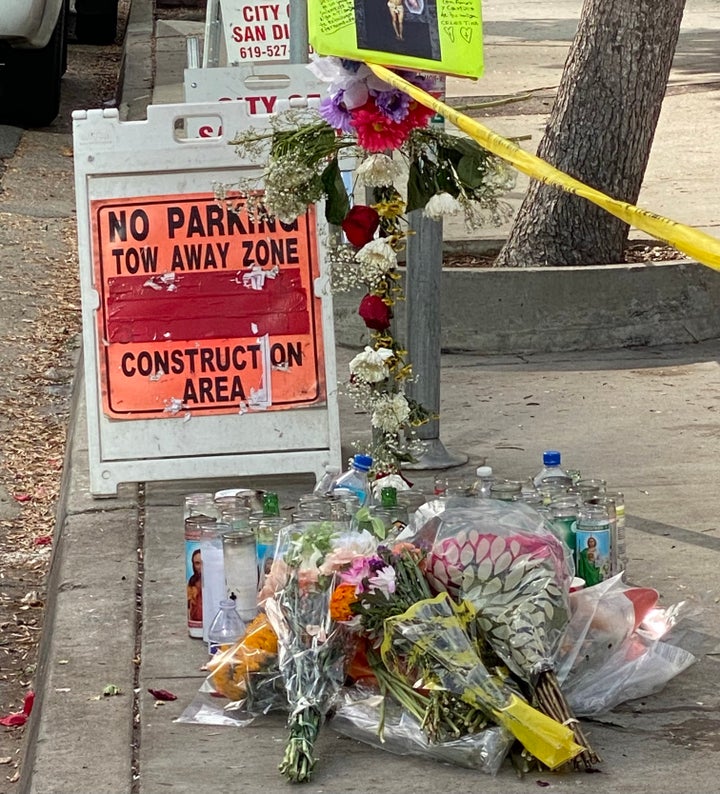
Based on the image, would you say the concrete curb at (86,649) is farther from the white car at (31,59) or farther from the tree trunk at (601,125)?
the white car at (31,59)

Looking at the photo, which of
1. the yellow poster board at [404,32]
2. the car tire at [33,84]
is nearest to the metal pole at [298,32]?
the yellow poster board at [404,32]

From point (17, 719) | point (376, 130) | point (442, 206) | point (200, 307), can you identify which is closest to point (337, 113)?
point (376, 130)

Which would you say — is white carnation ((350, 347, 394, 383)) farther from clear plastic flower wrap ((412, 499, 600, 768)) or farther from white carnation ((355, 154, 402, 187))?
clear plastic flower wrap ((412, 499, 600, 768))

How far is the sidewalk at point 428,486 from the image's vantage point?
3.50 metres

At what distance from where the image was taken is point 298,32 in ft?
25.0

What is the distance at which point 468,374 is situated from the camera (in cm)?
682

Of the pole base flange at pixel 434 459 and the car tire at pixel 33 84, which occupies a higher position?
the car tire at pixel 33 84

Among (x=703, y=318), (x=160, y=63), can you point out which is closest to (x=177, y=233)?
(x=703, y=318)

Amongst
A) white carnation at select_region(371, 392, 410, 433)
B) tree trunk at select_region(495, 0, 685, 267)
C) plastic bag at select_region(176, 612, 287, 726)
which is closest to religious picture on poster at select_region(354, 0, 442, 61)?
white carnation at select_region(371, 392, 410, 433)

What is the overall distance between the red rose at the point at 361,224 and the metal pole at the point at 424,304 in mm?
809

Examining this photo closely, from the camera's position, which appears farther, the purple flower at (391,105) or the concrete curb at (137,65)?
the concrete curb at (137,65)

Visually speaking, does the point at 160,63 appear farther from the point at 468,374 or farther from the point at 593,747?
the point at 593,747

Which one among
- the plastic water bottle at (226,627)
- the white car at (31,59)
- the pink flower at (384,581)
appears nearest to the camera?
the pink flower at (384,581)

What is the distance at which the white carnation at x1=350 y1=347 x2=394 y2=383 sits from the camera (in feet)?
15.4
